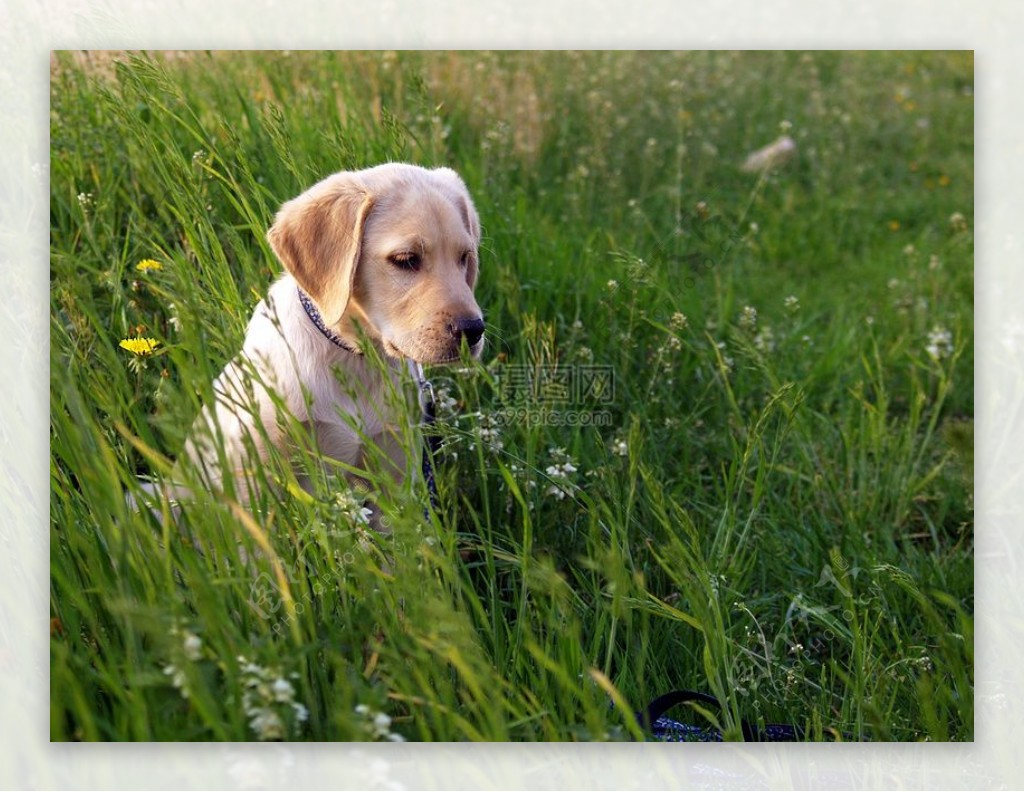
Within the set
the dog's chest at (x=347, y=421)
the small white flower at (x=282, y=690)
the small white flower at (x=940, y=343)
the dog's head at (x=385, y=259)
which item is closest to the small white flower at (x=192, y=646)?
the small white flower at (x=282, y=690)

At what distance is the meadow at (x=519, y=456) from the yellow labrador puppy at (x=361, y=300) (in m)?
0.17

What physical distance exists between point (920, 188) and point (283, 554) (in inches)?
185

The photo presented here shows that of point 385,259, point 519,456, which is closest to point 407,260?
point 385,259

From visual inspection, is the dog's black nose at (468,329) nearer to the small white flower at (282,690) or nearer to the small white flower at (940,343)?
the small white flower at (282,690)

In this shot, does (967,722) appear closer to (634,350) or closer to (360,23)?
(634,350)

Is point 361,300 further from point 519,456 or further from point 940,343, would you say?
point 940,343

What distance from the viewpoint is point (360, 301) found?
2857 mm

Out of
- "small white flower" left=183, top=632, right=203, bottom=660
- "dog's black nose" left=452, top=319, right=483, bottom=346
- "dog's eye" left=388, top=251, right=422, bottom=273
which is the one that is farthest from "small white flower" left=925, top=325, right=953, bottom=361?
"small white flower" left=183, top=632, right=203, bottom=660

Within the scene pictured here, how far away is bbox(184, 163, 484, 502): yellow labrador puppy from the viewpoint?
2.76 metres

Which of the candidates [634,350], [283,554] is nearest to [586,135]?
[634,350]

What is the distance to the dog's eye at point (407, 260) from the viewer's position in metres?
2.83

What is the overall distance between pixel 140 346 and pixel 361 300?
61 centimetres

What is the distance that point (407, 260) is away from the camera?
283 centimetres

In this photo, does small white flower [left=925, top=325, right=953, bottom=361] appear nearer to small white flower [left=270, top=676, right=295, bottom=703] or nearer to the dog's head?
the dog's head
